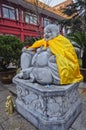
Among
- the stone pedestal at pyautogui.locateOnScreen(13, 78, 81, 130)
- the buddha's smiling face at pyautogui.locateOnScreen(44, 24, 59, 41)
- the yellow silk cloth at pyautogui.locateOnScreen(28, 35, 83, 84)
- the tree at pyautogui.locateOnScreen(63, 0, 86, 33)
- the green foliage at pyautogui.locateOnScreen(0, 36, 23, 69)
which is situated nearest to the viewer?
the stone pedestal at pyautogui.locateOnScreen(13, 78, 81, 130)

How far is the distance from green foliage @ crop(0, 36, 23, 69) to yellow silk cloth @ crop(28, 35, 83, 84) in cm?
253

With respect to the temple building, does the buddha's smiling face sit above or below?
below

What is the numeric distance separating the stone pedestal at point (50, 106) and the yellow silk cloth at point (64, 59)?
0.50 ft

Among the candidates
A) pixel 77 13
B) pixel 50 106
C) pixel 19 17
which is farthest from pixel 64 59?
pixel 19 17

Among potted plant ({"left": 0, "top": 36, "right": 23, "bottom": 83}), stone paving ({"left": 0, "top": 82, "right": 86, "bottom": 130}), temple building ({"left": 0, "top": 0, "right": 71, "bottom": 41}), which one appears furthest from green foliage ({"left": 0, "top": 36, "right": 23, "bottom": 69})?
temple building ({"left": 0, "top": 0, "right": 71, "bottom": 41})

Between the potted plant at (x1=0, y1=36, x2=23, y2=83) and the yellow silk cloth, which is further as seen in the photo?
the potted plant at (x1=0, y1=36, x2=23, y2=83)

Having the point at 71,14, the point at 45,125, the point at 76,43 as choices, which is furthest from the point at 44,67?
the point at 71,14

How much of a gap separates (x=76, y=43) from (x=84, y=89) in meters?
1.67

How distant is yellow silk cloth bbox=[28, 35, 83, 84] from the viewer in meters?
2.47

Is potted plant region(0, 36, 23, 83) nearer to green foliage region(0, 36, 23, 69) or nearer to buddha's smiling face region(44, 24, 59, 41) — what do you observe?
green foliage region(0, 36, 23, 69)

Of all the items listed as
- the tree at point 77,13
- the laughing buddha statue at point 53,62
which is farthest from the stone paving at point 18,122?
the tree at point 77,13

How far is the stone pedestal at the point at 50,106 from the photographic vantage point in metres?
2.35

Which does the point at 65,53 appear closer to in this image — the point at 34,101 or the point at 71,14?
the point at 34,101

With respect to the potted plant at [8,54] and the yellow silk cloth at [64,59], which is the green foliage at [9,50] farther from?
the yellow silk cloth at [64,59]
